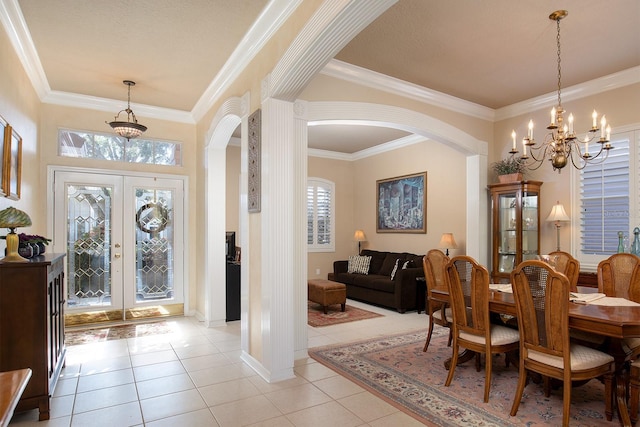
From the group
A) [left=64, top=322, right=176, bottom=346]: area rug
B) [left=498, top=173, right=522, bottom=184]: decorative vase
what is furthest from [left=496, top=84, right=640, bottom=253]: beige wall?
[left=64, top=322, right=176, bottom=346]: area rug

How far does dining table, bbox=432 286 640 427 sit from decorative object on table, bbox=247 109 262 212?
2.19 metres

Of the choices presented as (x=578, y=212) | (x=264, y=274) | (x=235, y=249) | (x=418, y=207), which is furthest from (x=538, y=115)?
(x=235, y=249)

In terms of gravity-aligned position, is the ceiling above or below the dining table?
above

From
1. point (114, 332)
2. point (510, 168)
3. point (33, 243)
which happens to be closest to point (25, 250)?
point (33, 243)

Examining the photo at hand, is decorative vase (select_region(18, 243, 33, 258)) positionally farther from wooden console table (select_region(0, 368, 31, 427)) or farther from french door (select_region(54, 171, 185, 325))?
french door (select_region(54, 171, 185, 325))

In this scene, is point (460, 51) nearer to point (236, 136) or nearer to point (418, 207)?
point (418, 207)

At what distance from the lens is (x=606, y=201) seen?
14.5 feet

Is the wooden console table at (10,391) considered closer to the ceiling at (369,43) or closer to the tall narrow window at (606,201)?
the ceiling at (369,43)

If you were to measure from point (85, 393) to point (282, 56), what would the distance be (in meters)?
3.18

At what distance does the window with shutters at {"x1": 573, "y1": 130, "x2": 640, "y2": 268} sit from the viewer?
13.8ft

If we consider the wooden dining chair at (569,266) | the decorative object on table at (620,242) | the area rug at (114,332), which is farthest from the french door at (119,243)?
the decorative object on table at (620,242)

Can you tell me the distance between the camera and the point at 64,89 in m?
4.77

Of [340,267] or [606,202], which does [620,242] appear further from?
[340,267]

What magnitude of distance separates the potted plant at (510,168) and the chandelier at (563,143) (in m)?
0.15
